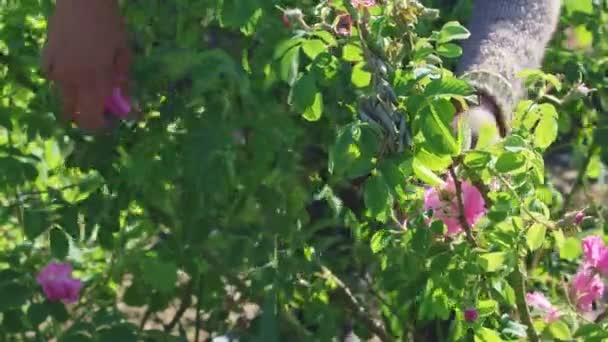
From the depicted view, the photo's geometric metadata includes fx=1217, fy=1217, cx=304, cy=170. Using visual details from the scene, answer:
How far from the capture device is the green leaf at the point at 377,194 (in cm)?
150

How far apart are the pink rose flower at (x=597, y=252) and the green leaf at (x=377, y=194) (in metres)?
0.58

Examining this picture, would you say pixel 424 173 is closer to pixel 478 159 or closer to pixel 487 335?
pixel 478 159

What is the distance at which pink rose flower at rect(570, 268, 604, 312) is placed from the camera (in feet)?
6.64

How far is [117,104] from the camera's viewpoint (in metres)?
1.82

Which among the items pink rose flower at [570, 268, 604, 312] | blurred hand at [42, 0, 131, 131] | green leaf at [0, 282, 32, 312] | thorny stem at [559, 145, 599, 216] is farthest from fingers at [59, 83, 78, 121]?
thorny stem at [559, 145, 599, 216]

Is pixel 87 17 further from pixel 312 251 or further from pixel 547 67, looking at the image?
pixel 547 67

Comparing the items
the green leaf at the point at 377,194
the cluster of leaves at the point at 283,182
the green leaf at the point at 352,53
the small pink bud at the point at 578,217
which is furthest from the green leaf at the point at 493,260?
the green leaf at the point at 352,53

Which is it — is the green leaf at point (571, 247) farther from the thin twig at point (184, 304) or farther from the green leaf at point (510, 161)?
the thin twig at point (184, 304)

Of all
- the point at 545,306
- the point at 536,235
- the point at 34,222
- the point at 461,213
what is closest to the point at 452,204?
the point at 461,213

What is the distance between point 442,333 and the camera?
2.12 meters

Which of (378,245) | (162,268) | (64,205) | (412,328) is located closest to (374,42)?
(378,245)

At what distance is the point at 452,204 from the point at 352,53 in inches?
12.5

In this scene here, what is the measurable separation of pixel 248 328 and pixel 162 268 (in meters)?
0.31

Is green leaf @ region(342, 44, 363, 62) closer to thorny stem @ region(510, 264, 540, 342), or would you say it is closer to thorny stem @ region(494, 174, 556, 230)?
thorny stem @ region(494, 174, 556, 230)
